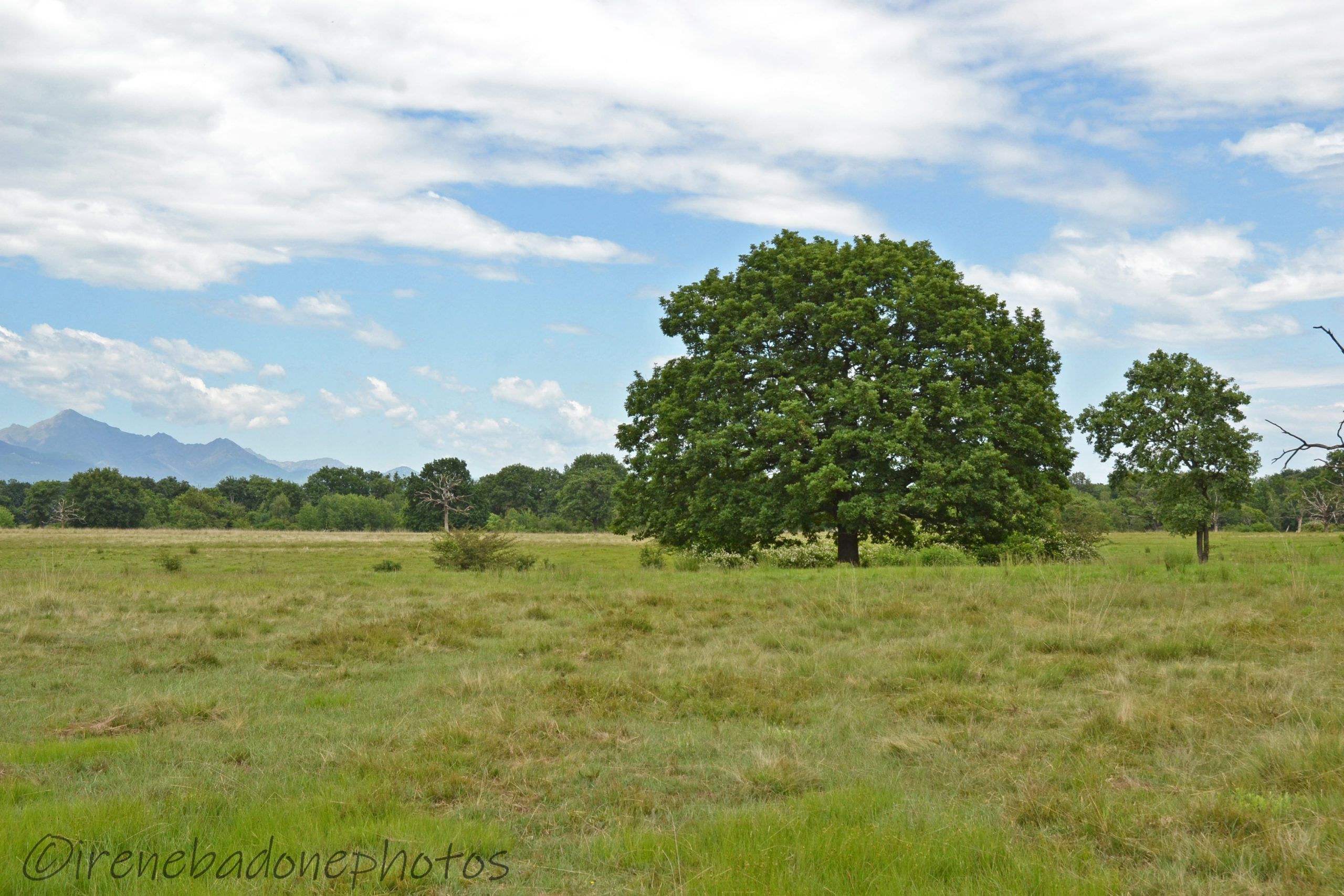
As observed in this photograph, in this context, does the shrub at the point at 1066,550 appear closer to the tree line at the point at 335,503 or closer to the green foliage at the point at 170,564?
the green foliage at the point at 170,564

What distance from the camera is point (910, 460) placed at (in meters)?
27.9

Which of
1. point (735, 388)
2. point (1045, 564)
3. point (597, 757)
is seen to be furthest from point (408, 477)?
Answer: point (597, 757)

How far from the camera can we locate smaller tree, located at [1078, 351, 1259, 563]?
31453 mm

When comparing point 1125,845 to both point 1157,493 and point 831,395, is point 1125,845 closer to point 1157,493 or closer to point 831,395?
point 831,395

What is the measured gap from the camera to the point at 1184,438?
31.6 metres

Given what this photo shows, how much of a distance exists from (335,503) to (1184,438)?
13124 centimetres

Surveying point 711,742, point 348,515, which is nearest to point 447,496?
point 348,515

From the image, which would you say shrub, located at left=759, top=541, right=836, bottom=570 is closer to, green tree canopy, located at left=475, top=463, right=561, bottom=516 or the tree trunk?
the tree trunk

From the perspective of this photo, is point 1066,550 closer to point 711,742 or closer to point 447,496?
point 711,742

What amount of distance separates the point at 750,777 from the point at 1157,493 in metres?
30.7

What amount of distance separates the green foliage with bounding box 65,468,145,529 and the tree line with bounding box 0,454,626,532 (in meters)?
0.11

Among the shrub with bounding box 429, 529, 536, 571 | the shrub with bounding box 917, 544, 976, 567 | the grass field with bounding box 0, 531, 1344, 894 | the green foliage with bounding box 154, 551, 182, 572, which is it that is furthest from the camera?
the green foliage with bounding box 154, 551, 182, 572

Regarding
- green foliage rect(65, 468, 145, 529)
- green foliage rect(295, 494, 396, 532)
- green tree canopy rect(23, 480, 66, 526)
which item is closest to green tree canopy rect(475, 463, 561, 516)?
green foliage rect(295, 494, 396, 532)

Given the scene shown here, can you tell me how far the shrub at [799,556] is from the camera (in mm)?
31359
